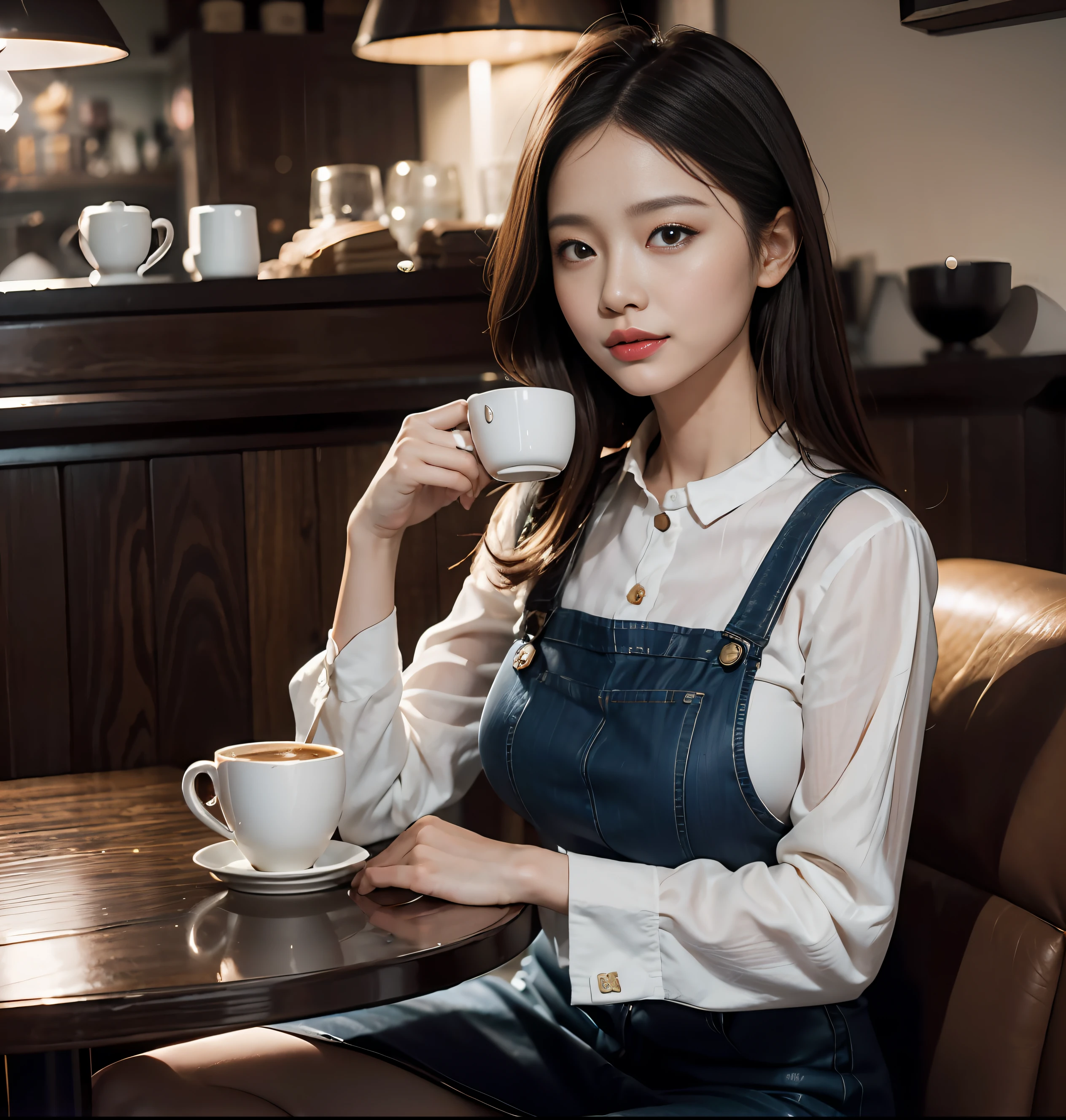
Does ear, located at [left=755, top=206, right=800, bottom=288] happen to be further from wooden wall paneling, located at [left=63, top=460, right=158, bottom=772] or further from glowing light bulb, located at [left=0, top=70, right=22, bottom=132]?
glowing light bulb, located at [left=0, top=70, right=22, bottom=132]

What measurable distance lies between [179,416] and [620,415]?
0.67 meters

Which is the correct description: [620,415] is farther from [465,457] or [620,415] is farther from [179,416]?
[179,416]

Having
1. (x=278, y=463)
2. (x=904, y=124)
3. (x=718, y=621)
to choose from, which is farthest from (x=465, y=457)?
(x=904, y=124)

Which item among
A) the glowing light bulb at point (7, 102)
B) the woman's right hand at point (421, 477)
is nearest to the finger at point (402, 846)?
the woman's right hand at point (421, 477)

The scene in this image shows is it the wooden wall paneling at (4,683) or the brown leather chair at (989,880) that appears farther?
the wooden wall paneling at (4,683)

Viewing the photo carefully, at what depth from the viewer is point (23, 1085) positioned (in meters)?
1.04

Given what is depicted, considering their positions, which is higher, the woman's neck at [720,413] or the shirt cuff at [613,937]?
the woman's neck at [720,413]

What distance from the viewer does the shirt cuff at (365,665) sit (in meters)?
1.36

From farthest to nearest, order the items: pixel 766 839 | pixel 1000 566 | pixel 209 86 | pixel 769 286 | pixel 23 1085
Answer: pixel 209 86 → pixel 1000 566 → pixel 769 286 → pixel 766 839 → pixel 23 1085

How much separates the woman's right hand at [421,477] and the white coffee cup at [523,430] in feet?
0.25

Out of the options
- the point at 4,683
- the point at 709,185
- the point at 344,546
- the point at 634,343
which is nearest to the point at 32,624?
the point at 4,683

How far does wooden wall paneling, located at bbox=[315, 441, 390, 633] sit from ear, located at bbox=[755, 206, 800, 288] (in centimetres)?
80

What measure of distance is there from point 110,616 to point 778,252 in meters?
1.08

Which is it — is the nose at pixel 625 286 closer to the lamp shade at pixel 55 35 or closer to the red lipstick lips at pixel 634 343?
the red lipstick lips at pixel 634 343
